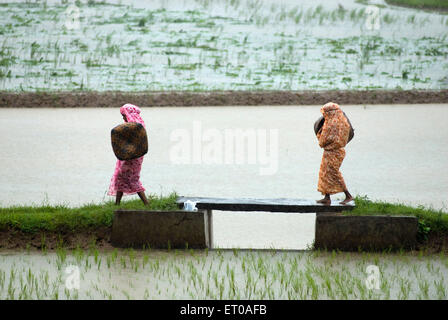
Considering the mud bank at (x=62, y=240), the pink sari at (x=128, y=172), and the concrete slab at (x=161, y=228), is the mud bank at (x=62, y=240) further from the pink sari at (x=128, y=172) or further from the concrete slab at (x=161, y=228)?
the pink sari at (x=128, y=172)

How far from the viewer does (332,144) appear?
5391 millimetres

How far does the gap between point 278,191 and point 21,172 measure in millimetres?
2435

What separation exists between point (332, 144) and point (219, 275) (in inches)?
49.8

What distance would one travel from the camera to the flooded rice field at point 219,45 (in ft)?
36.7

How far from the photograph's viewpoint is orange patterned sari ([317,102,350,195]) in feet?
17.6

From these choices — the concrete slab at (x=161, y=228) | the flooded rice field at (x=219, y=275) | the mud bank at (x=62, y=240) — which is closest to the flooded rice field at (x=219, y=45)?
the mud bank at (x=62, y=240)

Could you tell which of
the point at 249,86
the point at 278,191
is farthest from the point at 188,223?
the point at 249,86

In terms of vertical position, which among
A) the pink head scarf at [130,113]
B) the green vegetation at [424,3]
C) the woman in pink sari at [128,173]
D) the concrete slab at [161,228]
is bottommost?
the concrete slab at [161,228]

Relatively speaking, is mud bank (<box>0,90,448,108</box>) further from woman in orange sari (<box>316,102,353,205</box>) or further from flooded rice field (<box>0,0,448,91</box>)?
woman in orange sari (<box>316,102,353,205</box>)

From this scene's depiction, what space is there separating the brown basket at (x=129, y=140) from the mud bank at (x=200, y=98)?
5109 mm

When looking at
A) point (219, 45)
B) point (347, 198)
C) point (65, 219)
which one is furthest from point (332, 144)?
point (219, 45)

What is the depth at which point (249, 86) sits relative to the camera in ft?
35.9

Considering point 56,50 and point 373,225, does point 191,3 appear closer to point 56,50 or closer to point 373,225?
point 56,50

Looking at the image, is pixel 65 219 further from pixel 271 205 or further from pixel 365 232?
pixel 365 232
